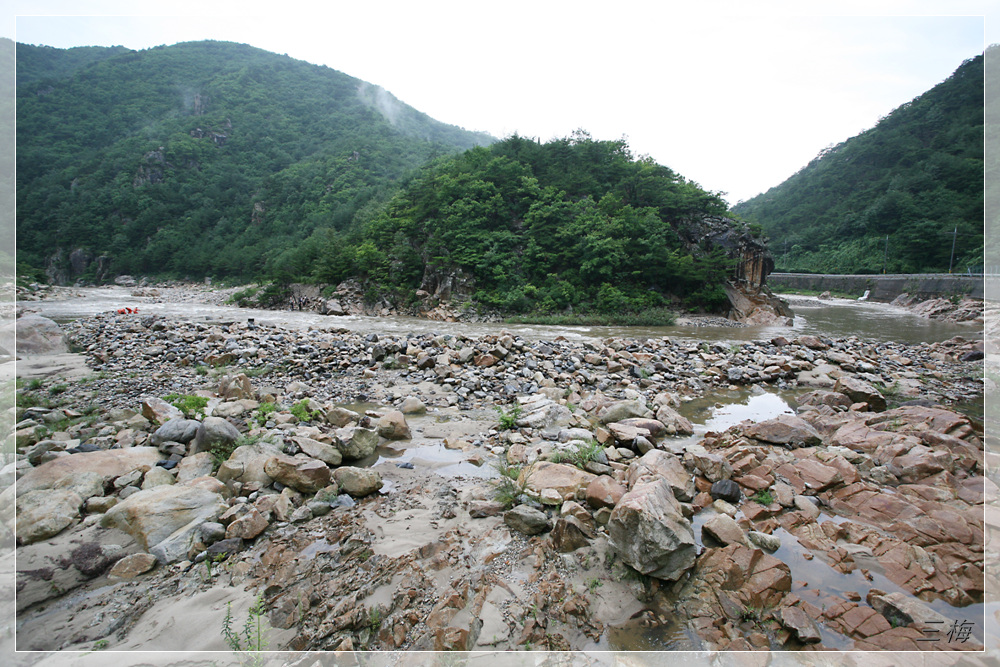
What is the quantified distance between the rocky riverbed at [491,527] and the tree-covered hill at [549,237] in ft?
61.3

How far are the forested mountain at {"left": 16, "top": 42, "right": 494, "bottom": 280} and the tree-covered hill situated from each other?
8623 mm

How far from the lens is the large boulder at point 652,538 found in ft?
8.13

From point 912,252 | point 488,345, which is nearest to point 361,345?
point 488,345

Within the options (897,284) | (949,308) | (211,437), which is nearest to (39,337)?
(211,437)

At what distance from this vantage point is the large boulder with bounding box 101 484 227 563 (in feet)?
9.00

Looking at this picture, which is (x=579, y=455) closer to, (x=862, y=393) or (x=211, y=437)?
(x=211, y=437)

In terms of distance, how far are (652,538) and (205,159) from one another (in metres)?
77.6

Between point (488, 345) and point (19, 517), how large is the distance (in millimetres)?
7852

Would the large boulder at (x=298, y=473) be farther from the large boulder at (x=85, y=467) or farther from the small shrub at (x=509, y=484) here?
the small shrub at (x=509, y=484)

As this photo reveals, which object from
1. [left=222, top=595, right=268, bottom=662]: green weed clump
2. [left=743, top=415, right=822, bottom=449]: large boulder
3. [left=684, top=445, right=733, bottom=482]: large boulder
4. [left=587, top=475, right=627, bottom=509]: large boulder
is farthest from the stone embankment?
[left=222, top=595, right=268, bottom=662]: green weed clump

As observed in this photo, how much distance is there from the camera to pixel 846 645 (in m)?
2.14

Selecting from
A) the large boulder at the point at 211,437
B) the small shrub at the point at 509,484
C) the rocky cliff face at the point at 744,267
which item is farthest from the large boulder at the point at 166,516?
the rocky cliff face at the point at 744,267

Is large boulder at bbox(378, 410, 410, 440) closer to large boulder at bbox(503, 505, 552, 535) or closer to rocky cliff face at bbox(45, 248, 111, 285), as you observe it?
large boulder at bbox(503, 505, 552, 535)

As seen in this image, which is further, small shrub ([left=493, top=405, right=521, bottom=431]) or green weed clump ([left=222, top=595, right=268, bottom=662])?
small shrub ([left=493, top=405, right=521, bottom=431])
